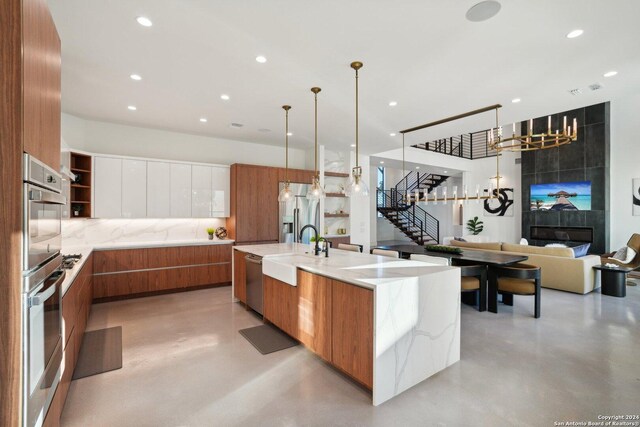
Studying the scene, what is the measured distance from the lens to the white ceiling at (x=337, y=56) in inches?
96.2

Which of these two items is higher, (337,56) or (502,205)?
(337,56)

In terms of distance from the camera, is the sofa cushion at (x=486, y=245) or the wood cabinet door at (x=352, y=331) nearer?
the wood cabinet door at (x=352, y=331)

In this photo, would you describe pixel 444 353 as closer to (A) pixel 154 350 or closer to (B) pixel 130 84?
(A) pixel 154 350

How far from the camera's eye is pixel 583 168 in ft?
27.3

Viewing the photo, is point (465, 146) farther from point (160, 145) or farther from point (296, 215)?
point (160, 145)

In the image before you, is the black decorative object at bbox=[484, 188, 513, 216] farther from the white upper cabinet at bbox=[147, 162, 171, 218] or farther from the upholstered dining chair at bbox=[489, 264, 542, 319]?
the white upper cabinet at bbox=[147, 162, 171, 218]

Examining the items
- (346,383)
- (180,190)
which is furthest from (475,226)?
(346,383)

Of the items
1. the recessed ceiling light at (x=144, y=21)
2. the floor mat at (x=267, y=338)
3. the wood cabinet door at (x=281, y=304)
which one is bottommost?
the floor mat at (x=267, y=338)

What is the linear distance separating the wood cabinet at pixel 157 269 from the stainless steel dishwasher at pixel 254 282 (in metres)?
1.71

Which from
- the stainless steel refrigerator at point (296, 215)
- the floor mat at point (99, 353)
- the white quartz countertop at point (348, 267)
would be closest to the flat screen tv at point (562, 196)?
the stainless steel refrigerator at point (296, 215)

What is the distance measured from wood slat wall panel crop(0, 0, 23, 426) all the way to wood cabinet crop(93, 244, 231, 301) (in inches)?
171

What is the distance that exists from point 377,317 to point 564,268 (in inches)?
193

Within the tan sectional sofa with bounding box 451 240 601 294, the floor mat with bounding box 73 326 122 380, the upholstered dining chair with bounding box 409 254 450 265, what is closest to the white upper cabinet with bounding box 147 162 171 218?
the floor mat with bounding box 73 326 122 380

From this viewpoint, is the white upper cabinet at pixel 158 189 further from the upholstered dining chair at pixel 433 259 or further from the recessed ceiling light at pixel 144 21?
the upholstered dining chair at pixel 433 259
